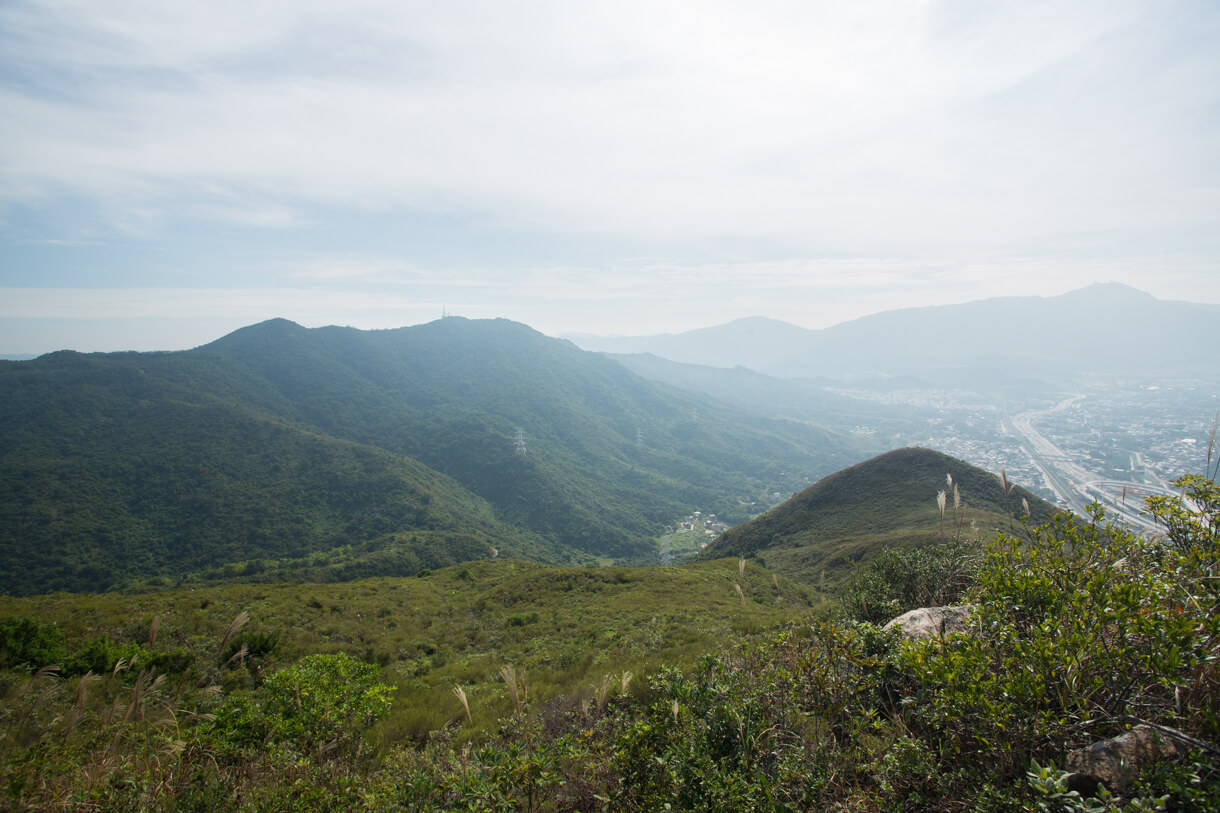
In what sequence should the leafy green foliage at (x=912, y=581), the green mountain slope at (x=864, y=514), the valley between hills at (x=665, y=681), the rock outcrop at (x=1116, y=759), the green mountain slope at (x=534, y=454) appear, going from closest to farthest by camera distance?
the rock outcrop at (x=1116, y=759)
the valley between hills at (x=665, y=681)
the leafy green foliage at (x=912, y=581)
the green mountain slope at (x=864, y=514)
the green mountain slope at (x=534, y=454)

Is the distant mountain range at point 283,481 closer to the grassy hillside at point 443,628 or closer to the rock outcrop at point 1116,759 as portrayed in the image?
the grassy hillside at point 443,628

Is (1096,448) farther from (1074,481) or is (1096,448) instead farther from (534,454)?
(534,454)

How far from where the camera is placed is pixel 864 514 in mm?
50031

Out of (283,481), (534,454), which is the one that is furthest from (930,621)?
(534,454)

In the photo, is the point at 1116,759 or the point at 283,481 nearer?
the point at 1116,759

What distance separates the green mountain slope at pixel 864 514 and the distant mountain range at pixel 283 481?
30396 mm

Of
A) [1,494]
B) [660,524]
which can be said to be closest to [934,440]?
[660,524]

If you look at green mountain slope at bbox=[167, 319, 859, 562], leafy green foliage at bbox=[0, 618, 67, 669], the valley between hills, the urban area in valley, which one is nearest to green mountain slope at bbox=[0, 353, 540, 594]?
green mountain slope at bbox=[167, 319, 859, 562]

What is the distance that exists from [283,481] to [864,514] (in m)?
111

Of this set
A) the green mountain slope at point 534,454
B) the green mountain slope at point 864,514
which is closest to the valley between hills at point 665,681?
the green mountain slope at point 864,514

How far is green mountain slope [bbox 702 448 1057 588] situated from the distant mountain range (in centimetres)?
3040

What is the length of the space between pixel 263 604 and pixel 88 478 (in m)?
109

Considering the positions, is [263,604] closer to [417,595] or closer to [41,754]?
[417,595]

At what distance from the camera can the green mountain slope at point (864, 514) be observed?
37688mm
